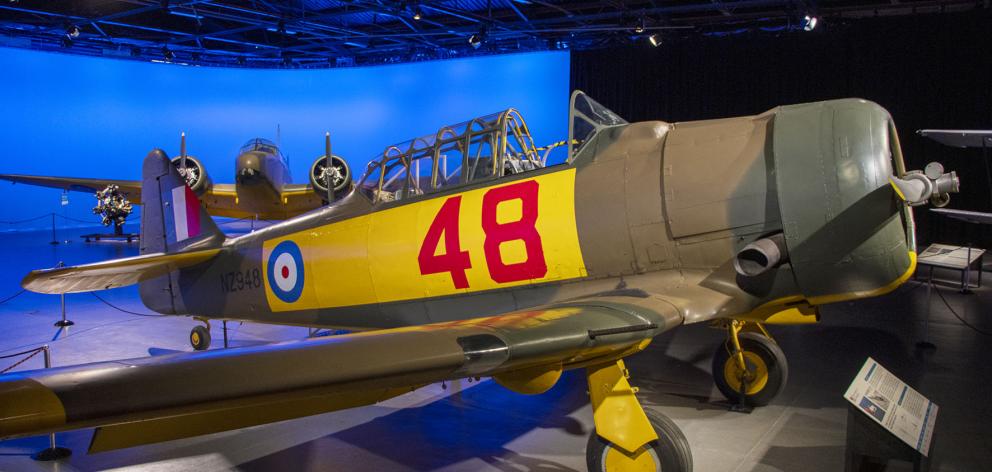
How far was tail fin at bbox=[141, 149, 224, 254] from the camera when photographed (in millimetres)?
6176

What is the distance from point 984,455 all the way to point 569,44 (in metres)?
15.4

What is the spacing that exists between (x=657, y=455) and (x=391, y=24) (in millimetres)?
17652

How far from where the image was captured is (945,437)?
13.3 ft

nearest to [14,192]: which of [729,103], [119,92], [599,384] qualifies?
[119,92]

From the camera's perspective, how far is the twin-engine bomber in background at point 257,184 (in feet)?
49.9

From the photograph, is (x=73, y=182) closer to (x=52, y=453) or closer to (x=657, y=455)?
(x=52, y=453)

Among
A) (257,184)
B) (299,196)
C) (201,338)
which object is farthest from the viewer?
(299,196)

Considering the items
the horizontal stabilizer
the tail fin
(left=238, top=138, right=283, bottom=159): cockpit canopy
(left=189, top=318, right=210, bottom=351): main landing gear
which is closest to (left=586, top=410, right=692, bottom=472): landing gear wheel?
the horizontal stabilizer

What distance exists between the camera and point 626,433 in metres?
3.10

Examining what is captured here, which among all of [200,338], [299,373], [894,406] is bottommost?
[200,338]

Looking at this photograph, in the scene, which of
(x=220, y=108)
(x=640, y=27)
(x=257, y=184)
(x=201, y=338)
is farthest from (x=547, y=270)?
(x=220, y=108)

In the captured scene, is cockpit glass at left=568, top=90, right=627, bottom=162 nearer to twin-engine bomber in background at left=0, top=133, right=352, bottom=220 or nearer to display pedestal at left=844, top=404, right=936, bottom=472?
display pedestal at left=844, top=404, right=936, bottom=472

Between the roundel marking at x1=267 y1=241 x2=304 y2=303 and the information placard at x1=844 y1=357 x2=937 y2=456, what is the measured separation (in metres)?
3.65

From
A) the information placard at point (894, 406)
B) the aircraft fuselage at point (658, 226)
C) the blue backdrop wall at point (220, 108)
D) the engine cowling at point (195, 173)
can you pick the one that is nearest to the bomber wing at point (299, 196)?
the engine cowling at point (195, 173)
